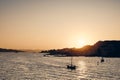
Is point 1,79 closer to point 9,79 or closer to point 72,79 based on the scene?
point 9,79

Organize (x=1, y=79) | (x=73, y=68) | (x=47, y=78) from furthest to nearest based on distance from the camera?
(x=73, y=68)
(x=47, y=78)
(x=1, y=79)

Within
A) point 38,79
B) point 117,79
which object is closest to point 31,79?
point 38,79

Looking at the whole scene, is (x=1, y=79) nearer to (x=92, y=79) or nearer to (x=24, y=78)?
(x=24, y=78)

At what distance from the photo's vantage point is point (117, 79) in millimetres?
120312

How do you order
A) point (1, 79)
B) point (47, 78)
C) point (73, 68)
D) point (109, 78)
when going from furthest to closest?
1. point (73, 68)
2. point (109, 78)
3. point (47, 78)
4. point (1, 79)

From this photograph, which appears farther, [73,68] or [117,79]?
[73,68]

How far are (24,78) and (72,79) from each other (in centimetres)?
2101

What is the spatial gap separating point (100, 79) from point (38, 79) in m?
27.9

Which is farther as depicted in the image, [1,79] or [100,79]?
[100,79]

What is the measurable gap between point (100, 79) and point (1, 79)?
43.4 m

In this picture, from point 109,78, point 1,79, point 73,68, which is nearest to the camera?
point 1,79

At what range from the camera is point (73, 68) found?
160750 mm

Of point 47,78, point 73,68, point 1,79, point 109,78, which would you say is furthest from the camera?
point 73,68

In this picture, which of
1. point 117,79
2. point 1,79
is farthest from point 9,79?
point 117,79
